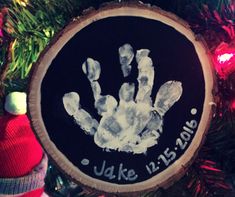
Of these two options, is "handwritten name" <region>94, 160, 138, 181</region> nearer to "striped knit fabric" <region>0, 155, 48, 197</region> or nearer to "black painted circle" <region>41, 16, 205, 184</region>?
"black painted circle" <region>41, 16, 205, 184</region>

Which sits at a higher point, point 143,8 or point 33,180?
point 143,8

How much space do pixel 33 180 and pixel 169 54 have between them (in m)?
0.28

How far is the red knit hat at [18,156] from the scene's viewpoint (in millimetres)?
708

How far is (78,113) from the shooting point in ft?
2.13

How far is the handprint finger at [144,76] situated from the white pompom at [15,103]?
7.1 inches

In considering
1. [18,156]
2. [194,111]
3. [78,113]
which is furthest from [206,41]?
[18,156]

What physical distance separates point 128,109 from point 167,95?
6 cm

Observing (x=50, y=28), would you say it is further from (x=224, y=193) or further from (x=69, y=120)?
(x=224, y=193)

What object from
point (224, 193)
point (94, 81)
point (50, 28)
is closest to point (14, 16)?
point (50, 28)

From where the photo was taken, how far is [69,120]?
2.13 feet

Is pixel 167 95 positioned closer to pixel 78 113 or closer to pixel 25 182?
pixel 78 113

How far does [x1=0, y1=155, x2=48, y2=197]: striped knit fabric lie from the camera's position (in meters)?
0.71

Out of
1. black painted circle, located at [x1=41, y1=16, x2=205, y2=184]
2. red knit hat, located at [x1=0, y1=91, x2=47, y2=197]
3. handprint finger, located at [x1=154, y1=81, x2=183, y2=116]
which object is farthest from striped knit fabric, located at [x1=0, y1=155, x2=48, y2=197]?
handprint finger, located at [x1=154, y1=81, x2=183, y2=116]

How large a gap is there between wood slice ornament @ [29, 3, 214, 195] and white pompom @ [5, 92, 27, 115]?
0.08 metres
